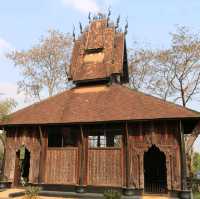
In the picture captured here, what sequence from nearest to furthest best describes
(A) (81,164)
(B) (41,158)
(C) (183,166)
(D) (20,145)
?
(C) (183,166) → (A) (81,164) → (B) (41,158) → (D) (20,145)

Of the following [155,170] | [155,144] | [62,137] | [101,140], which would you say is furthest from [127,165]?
[62,137]

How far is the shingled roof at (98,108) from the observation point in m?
13.7

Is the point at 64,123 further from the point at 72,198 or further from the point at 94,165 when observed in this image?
the point at 72,198

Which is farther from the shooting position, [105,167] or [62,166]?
[62,166]

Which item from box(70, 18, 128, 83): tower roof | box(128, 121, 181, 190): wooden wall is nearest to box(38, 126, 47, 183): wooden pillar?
box(128, 121, 181, 190): wooden wall

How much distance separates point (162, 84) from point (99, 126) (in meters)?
18.0

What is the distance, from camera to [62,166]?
14656mm

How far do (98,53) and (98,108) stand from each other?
6553mm

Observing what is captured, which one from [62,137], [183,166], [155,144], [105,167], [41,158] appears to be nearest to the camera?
[183,166]

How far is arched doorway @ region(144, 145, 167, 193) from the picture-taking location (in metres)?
16.3

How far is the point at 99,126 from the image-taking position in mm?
14742

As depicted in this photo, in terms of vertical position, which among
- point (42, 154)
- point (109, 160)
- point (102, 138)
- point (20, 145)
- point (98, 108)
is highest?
point (98, 108)

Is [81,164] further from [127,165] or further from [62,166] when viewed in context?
[127,165]

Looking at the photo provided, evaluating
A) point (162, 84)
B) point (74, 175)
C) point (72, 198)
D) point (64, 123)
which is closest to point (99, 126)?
point (64, 123)
